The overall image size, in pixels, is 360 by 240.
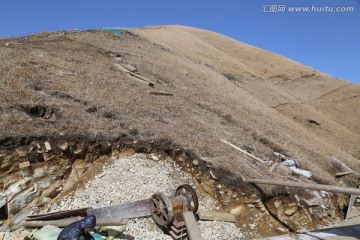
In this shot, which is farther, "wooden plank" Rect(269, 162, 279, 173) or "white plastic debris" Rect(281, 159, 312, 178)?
"white plastic debris" Rect(281, 159, 312, 178)

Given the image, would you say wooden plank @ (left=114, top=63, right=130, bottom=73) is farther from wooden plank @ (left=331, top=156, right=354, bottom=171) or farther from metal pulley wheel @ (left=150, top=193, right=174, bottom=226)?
wooden plank @ (left=331, top=156, right=354, bottom=171)

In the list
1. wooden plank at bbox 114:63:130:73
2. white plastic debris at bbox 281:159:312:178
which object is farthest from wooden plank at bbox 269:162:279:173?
wooden plank at bbox 114:63:130:73

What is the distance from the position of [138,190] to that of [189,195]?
5.36ft

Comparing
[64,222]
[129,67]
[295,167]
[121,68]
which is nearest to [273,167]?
[295,167]

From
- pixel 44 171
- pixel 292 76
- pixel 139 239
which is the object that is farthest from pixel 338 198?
pixel 292 76

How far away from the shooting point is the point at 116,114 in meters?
11.7

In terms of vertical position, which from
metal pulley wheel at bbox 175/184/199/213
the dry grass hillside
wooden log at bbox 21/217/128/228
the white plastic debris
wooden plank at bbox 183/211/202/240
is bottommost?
wooden plank at bbox 183/211/202/240

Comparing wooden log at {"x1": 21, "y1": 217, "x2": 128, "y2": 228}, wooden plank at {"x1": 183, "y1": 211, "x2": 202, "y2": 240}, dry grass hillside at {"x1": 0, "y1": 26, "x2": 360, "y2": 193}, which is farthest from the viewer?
dry grass hillside at {"x1": 0, "y1": 26, "x2": 360, "y2": 193}

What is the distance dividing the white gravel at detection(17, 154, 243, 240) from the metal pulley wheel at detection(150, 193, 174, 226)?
308 mm

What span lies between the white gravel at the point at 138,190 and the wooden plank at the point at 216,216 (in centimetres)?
12

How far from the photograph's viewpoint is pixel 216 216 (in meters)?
8.80

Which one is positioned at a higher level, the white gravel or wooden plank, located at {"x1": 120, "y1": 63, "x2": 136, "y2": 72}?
wooden plank, located at {"x1": 120, "y1": 63, "x2": 136, "y2": 72}

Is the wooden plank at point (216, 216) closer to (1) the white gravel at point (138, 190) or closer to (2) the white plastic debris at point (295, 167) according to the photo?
(1) the white gravel at point (138, 190)

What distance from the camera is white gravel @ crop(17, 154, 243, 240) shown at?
8.02m
